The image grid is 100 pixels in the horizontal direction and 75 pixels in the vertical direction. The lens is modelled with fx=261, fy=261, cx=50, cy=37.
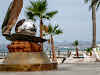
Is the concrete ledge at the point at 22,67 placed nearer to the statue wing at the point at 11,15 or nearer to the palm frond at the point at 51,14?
the statue wing at the point at 11,15

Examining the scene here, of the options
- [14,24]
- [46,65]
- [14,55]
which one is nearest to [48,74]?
[46,65]

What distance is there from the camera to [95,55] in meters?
24.9

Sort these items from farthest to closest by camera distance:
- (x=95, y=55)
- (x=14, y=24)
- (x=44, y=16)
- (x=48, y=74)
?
(x=44, y=16) → (x=95, y=55) → (x=14, y=24) → (x=48, y=74)

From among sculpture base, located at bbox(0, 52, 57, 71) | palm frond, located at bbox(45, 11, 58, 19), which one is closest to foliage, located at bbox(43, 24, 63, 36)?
palm frond, located at bbox(45, 11, 58, 19)

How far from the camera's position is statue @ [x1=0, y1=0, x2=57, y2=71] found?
11.7 meters

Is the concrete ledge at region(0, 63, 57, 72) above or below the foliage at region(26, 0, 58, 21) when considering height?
below

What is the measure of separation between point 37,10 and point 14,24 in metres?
13.2

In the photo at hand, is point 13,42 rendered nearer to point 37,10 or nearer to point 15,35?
point 15,35

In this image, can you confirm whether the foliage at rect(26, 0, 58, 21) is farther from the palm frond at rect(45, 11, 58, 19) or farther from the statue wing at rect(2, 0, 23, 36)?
the statue wing at rect(2, 0, 23, 36)

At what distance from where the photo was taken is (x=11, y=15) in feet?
41.9

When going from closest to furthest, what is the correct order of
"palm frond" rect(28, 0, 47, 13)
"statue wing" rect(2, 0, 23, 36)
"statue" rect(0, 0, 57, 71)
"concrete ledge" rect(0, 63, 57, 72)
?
1. "concrete ledge" rect(0, 63, 57, 72)
2. "statue" rect(0, 0, 57, 71)
3. "statue wing" rect(2, 0, 23, 36)
4. "palm frond" rect(28, 0, 47, 13)

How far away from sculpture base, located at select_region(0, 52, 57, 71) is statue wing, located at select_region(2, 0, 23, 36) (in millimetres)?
1274

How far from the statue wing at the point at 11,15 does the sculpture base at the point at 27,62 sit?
127 centimetres

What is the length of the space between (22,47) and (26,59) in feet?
2.13
